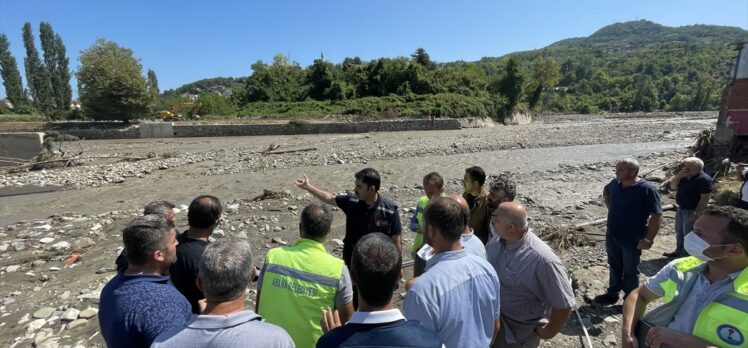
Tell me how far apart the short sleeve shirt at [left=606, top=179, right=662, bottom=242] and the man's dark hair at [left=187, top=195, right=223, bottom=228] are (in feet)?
14.4

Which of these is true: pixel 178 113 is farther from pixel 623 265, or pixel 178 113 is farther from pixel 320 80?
pixel 623 265

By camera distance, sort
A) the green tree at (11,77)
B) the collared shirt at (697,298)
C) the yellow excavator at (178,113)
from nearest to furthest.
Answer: the collared shirt at (697,298) < the yellow excavator at (178,113) < the green tree at (11,77)

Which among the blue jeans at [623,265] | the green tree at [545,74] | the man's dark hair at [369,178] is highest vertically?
the green tree at [545,74]

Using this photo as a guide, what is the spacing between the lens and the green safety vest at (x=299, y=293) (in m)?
2.39

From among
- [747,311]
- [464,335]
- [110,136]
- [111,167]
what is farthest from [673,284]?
[110,136]

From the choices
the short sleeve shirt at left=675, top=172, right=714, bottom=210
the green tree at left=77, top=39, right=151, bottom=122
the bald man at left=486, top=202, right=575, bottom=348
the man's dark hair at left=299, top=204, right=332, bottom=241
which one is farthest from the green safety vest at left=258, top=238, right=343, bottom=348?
the green tree at left=77, top=39, right=151, bottom=122

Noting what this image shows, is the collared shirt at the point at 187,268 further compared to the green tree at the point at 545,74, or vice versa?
the green tree at the point at 545,74

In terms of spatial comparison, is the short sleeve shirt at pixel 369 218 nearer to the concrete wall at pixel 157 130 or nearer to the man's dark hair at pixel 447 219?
the man's dark hair at pixel 447 219

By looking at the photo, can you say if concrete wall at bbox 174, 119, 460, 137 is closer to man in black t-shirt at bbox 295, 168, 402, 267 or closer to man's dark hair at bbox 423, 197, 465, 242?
man in black t-shirt at bbox 295, 168, 402, 267

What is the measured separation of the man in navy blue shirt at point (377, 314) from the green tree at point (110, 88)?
40986 millimetres

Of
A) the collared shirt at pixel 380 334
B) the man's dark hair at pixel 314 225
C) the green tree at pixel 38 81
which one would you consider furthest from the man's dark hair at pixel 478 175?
the green tree at pixel 38 81

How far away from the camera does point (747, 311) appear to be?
6.36ft

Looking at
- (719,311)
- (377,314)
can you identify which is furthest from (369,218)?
(719,311)

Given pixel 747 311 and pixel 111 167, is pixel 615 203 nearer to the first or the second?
pixel 747 311
